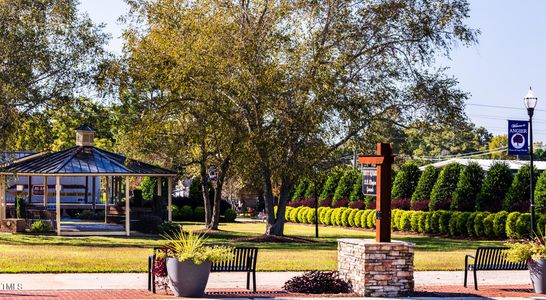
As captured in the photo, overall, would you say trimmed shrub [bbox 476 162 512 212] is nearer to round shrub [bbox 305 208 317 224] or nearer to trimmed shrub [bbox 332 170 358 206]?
trimmed shrub [bbox 332 170 358 206]

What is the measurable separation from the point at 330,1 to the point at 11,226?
50.3ft

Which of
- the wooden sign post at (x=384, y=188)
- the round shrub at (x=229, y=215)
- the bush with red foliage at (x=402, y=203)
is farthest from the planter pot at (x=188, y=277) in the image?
the round shrub at (x=229, y=215)

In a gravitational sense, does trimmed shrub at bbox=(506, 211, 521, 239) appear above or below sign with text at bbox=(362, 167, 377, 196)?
below

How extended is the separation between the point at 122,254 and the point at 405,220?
2071 centimetres

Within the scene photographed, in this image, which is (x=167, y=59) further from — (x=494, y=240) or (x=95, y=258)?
(x=494, y=240)

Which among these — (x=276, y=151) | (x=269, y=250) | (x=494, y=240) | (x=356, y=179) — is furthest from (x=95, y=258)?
(x=356, y=179)

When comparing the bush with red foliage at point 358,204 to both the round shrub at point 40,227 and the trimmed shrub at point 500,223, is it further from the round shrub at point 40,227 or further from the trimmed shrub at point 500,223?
the round shrub at point 40,227

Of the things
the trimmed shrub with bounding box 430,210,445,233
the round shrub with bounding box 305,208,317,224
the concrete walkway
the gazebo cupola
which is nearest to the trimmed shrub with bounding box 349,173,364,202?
the round shrub with bounding box 305,208,317,224

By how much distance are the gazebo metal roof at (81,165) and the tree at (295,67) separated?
3842 millimetres

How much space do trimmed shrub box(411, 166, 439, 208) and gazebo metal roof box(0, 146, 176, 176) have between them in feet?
41.9

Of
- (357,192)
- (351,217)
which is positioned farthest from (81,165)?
(357,192)

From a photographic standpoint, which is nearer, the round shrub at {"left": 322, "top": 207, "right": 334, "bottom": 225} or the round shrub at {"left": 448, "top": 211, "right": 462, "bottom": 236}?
the round shrub at {"left": 448, "top": 211, "right": 462, "bottom": 236}

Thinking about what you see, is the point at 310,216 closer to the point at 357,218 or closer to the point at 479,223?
the point at 357,218

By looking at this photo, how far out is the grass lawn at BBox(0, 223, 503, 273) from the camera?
22078 mm
